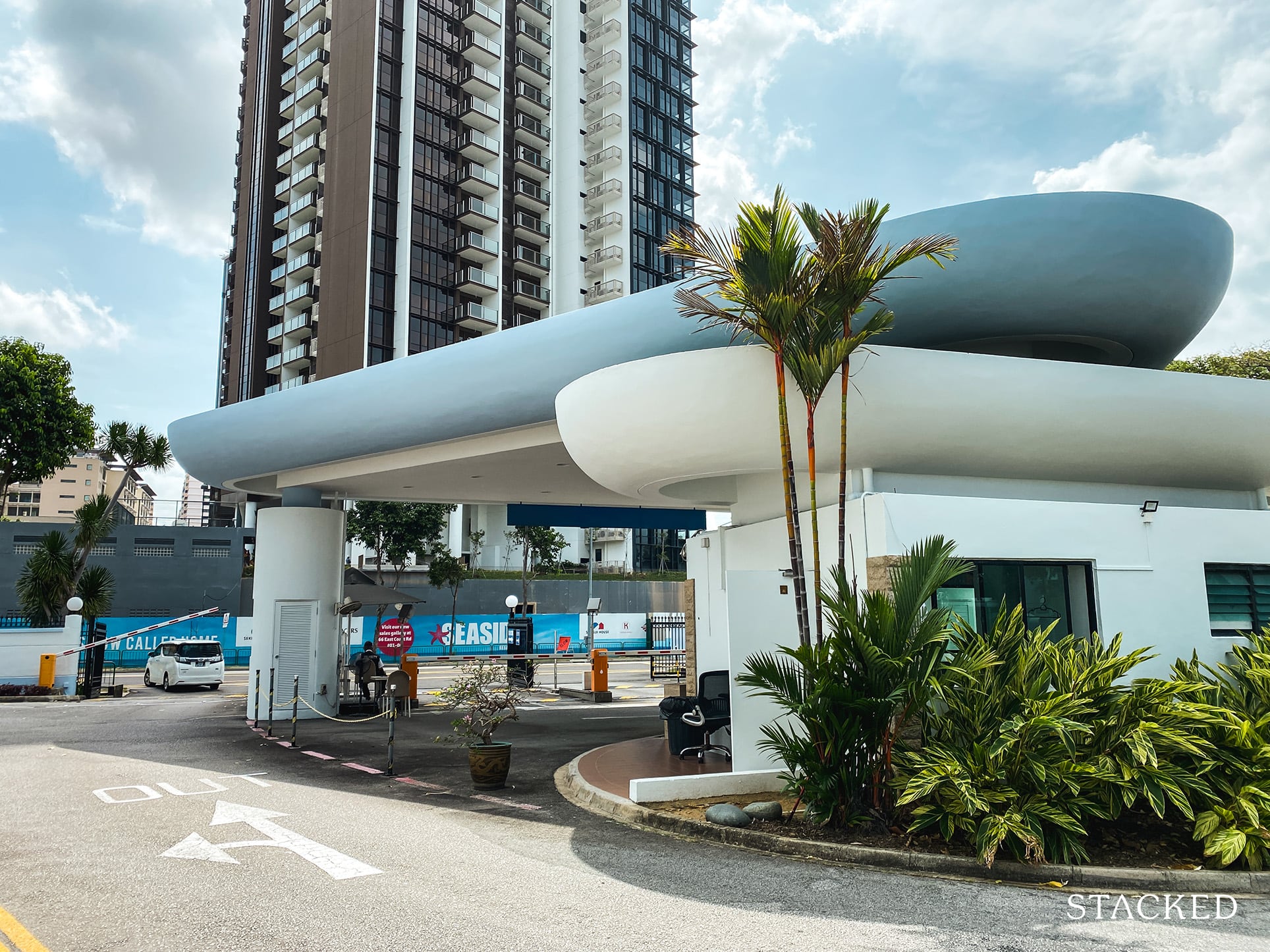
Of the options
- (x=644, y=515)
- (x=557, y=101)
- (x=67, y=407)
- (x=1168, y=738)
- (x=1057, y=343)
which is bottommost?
(x=1168, y=738)

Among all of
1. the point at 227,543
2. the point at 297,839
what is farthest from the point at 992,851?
the point at 227,543

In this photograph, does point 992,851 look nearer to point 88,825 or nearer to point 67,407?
point 88,825

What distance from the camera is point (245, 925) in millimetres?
6094

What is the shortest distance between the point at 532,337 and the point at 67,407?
32239 millimetres

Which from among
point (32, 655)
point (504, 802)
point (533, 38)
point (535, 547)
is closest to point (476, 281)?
point (535, 547)

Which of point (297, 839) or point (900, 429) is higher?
point (900, 429)

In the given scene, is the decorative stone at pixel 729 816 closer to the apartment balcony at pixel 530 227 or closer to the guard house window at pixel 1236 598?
the guard house window at pixel 1236 598

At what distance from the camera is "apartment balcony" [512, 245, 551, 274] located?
70000 millimetres

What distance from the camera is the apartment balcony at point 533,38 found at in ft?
241

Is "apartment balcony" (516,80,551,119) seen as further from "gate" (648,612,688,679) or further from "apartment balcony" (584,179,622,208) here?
"gate" (648,612,688,679)

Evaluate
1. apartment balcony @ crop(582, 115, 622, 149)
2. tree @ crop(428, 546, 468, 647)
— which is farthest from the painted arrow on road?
apartment balcony @ crop(582, 115, 622, 149)

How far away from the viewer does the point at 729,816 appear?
9.13m

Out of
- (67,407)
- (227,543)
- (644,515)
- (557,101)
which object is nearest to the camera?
(644,515)

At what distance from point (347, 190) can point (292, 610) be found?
49384mm
